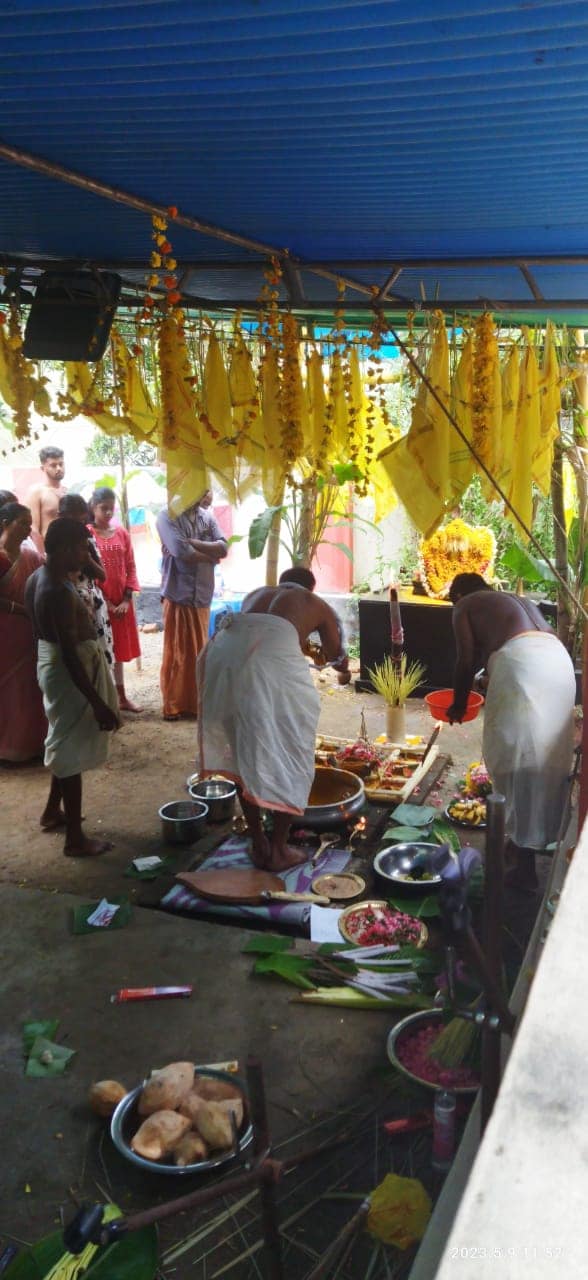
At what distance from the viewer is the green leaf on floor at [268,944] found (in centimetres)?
371

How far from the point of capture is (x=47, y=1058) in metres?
3.07

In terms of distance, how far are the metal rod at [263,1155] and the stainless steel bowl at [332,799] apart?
2.97 metres

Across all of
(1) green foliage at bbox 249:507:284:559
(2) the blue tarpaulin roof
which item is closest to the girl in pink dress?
(1) green foliage at bbox 249:507:284:559

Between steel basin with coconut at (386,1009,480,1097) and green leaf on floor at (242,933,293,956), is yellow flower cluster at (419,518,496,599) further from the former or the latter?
steel basin with coconut at (386,1009,480,1097)

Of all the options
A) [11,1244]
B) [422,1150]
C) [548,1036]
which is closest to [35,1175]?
[11,1244]

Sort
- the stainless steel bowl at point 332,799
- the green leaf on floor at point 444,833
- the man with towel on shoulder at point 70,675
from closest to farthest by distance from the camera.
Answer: the man with towel on shoulder at point 70,675, the green leaf on floor at point 444,833, the stainless steel bowl at point 332,799

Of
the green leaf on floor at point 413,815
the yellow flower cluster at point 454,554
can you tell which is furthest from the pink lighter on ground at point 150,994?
the yellow flower cluster at point 454,554

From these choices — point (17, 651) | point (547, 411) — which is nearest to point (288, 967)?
point (547, 411)

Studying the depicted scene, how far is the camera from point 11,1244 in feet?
7.61

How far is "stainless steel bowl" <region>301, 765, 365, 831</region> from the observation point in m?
4.82

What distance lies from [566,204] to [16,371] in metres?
2.74

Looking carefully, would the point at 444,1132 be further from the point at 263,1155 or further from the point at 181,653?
the point at 181,653

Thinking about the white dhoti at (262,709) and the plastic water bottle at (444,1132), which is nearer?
the plastic water bottle at (444,1132)

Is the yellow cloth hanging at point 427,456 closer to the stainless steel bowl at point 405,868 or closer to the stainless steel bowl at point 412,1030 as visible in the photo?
the stainless steel bowl at point 405,868
